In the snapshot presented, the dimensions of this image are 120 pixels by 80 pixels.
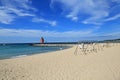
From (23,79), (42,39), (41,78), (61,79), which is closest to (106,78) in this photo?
(61,79)

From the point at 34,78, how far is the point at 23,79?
559 millimetres

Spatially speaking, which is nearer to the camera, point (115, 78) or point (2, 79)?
point (115, 78)

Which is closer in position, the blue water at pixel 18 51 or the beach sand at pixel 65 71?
the beach sand at pixel 65 71

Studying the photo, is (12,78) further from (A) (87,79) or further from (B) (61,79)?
(A) (87,79)

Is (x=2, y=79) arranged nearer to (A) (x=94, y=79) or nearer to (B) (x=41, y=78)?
(B) (x=41, y=78)

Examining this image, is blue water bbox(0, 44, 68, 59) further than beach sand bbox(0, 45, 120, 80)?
Yes

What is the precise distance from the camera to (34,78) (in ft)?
23.0

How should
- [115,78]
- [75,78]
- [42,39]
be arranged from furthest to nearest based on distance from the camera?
[42,39], [75,78], [115,78]

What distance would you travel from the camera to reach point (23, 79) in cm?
684

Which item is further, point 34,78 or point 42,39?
point 42,39

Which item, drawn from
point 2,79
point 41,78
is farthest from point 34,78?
point 2,79

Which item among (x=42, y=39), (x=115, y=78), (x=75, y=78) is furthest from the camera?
(x=42, y=39)

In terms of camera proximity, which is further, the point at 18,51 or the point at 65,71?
the point at 18,51

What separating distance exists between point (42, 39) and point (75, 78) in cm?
9939
